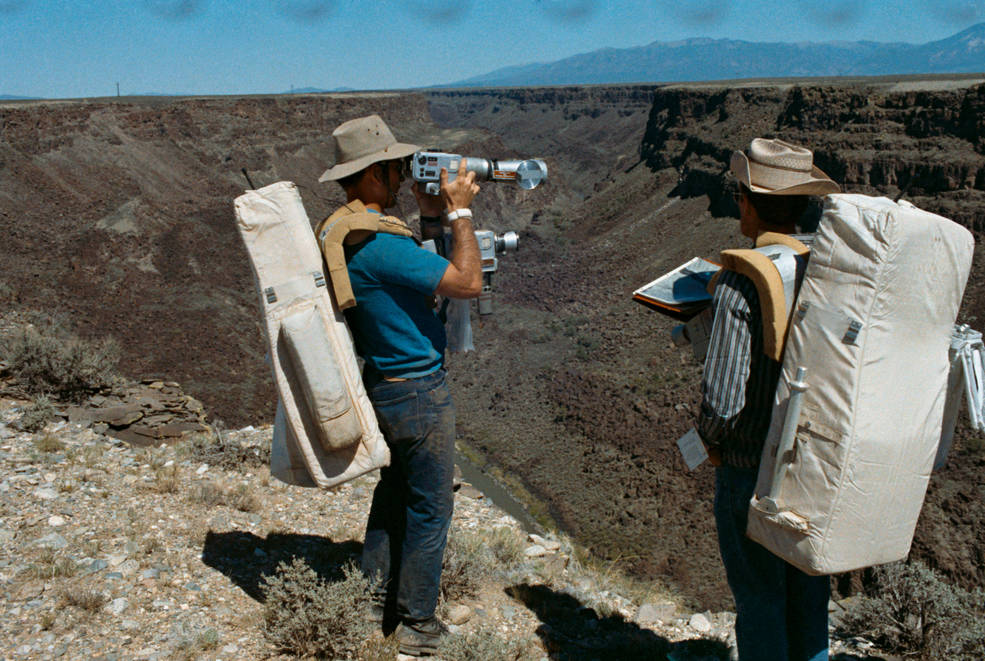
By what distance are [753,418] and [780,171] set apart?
784mm

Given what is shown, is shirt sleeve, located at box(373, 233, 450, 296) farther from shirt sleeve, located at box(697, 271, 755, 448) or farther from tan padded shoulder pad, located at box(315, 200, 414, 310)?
shirt sleeve, located at box(697, 271, 755, 448)

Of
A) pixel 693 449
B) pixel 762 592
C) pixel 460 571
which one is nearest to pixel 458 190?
pixel 693 449

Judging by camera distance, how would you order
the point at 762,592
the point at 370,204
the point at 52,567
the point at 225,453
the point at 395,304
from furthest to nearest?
the point at 225,453
the point at 52,567
the point at 370,204
the point at 395,304
the point at 762,592

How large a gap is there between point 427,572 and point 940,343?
1.98 m

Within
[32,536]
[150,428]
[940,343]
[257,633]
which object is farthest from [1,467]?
[940,343]

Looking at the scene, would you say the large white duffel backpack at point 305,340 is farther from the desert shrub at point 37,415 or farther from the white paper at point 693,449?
the desert shrub at point 37,415

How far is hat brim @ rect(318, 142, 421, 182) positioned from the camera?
2.83 metres

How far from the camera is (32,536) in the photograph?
4020mm

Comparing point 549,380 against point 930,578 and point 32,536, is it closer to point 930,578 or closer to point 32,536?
point 930,578

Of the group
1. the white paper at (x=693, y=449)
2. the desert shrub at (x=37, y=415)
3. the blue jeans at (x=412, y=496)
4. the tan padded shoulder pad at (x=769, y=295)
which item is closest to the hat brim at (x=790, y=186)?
the tan padded shoulder pad at (x=769, y=295)

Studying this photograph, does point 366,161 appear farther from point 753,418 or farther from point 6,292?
point 6,292

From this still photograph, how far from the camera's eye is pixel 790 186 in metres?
2.45

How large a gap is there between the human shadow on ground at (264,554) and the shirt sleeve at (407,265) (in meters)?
1.75

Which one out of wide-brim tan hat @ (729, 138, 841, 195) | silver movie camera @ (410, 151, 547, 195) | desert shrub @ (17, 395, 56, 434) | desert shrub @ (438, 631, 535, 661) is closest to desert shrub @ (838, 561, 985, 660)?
desert shrub @ (438, 631, 535, 661)
